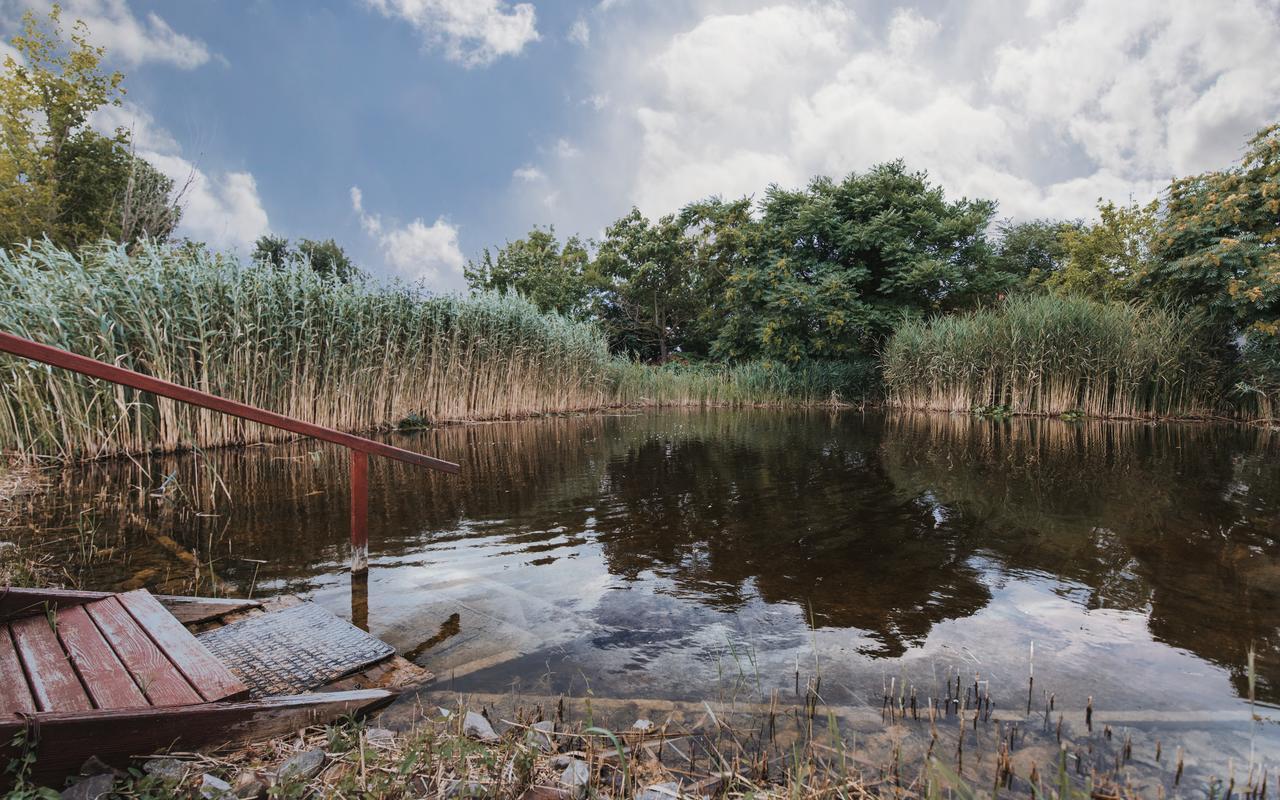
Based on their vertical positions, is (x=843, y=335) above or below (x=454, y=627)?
above

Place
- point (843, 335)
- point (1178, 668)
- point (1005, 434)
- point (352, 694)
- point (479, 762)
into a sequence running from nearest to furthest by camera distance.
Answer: point (479, 762) → point (352, 694) → point (1178, 668) → point (1005, 434) → point (843, 335)

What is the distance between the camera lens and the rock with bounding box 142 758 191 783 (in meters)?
1.53

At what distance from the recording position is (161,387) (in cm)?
235

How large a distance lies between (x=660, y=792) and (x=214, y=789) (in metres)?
1.10

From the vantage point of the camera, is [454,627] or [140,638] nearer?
[140,638]

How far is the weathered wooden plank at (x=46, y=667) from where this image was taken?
1720 mm

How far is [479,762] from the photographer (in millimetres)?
1701

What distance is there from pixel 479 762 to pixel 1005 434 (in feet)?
40.3

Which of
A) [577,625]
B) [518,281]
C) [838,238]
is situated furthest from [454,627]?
[518,281]

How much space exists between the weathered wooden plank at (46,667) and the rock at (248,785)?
472 millimetres

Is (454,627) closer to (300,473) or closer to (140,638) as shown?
(140,638)

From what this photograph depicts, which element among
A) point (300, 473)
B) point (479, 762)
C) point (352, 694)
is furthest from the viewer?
point (300, 473)

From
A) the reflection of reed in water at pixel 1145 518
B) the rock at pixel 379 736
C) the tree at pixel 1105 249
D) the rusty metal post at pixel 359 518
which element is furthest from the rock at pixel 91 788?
the tree at pixel 1105 249

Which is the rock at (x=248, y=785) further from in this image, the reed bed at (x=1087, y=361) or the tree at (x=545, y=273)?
the tree at (x=545, y=273)
